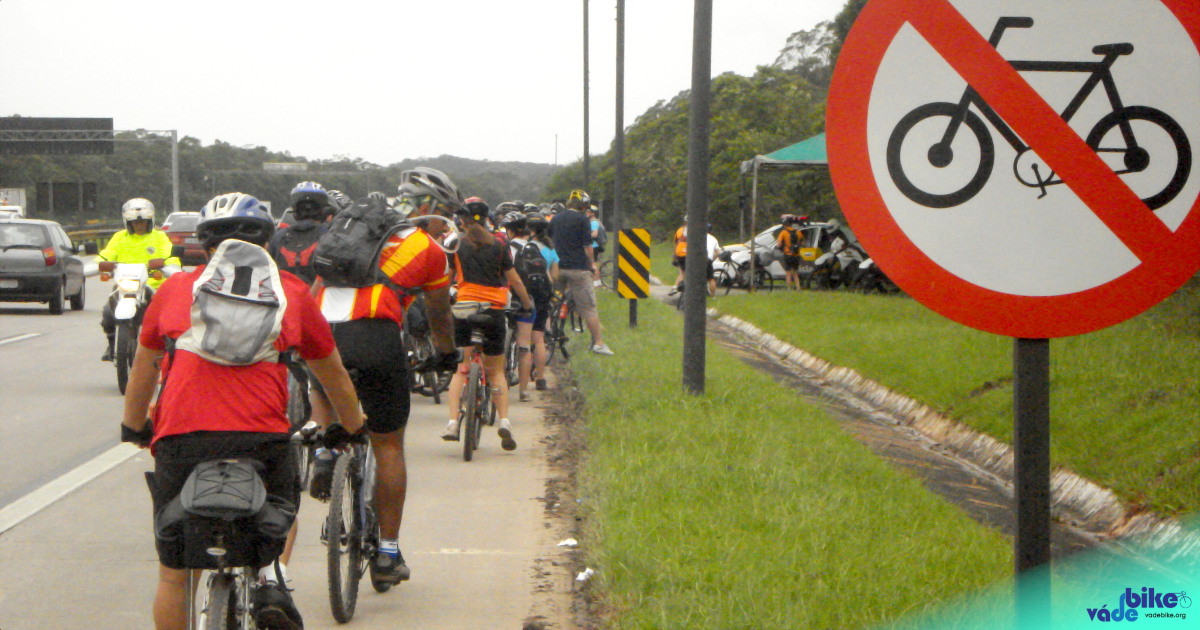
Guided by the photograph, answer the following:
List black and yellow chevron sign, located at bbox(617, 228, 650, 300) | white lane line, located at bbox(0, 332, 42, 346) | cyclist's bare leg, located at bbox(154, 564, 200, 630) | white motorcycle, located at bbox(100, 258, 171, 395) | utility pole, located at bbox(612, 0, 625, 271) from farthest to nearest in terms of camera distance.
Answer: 1. utility pole, located at bbox(612, 0, 625, 271)
2. black and yellow chevron sign, located at bbox(617, 228, 650, 300)
3. white lane line, located at bbox(0, 332, 42, 346)
4. white motorcycle, located at bbox(100, 258, 171, 395)
5. cyclist's bare leg, located at bbox(154, 564, 200, 630)

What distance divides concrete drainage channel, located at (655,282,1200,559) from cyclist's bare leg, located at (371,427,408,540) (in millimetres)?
2973

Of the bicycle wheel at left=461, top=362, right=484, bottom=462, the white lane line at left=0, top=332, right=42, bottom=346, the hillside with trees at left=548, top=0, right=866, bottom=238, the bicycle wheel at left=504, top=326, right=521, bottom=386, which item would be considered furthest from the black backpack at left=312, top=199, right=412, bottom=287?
the hillside with trees at left=548, top=0, right=866, bottom=238

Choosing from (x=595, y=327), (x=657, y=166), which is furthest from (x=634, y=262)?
(x=657, y=166)

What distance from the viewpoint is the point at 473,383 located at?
895cm

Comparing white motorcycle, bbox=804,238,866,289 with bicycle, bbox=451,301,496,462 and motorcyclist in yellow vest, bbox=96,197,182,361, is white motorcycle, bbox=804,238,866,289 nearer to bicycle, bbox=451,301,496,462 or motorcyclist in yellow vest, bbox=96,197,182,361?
motorcyclist in yellow vest, bbox=96,197,182,361

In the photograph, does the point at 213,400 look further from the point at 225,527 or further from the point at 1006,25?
the point at 1006,25

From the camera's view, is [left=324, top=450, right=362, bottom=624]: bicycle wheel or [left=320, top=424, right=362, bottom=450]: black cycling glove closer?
[left=320, top=424, right=362, bottom=450]: black cycling glove

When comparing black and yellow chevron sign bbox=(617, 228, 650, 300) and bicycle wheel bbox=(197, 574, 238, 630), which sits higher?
black and yellow chevron sign bbox=(617, 228, 650, 300)

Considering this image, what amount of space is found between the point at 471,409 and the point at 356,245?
12.6 feet

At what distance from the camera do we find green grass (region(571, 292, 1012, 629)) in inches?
199

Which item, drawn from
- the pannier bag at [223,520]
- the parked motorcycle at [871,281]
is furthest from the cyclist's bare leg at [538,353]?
the parked motorcycle at [871,281]

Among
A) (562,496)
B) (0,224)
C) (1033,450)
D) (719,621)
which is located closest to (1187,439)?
(562,496)

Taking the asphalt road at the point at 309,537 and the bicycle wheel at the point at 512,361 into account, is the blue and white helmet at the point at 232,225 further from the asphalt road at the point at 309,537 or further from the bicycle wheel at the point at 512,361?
the bicycle wheel at the point at 512,361

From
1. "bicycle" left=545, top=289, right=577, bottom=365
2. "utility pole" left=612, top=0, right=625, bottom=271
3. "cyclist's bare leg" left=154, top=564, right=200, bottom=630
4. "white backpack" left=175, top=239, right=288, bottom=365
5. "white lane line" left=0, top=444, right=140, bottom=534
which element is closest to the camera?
"white backpack" left=175, top=239, right=288, bottom=365
